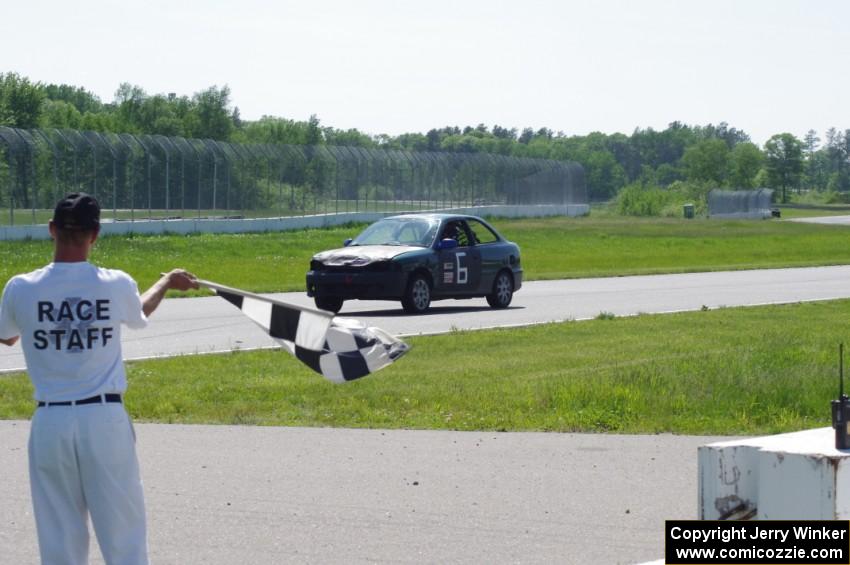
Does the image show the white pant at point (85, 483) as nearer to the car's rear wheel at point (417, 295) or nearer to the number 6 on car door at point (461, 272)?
the car's rear wheel at point (417, 295)

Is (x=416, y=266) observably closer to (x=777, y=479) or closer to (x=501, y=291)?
(x=501, y=291)

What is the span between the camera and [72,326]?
539cm

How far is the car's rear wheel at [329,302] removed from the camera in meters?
21.9

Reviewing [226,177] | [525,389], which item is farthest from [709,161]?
[525,389]

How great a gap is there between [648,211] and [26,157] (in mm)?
75171

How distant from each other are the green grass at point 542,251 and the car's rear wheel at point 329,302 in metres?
4.37

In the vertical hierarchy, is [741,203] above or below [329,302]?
above

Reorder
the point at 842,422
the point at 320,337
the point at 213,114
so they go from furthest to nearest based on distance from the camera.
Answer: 1. the point at 213,114
2. the point at 320,337
3. the point at 842,422

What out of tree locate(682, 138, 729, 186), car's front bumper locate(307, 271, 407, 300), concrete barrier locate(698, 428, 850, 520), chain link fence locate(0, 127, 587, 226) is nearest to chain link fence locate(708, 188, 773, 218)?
chain link fence locate(0, 127, 587, 226)

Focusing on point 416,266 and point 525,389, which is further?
point 416,266

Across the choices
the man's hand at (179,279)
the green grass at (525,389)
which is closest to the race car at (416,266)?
the green grass at (525,389)

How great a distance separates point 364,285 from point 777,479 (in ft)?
53.6

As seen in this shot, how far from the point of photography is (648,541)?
7.27 meters

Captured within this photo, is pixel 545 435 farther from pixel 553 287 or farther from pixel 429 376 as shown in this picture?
pixel 553 287
